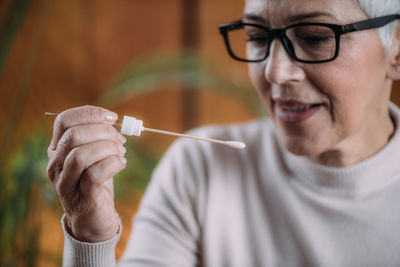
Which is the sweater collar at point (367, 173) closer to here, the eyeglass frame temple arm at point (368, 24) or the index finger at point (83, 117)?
the eyeglass frame temple arm at point (368, 24)

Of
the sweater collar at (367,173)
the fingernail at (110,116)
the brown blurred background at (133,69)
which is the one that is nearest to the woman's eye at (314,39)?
the sweater collar at (367,173)

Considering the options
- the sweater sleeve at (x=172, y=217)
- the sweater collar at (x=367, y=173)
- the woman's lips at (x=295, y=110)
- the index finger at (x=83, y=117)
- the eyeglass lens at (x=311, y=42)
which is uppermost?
the eyeglass lens at (x=311, y=42)

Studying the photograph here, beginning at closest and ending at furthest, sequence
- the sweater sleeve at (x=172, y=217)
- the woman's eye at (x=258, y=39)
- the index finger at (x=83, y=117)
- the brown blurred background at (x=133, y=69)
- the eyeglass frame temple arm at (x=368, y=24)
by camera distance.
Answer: the index finger at (x=83, y=117) < the eyeglass frame temple arm at (x=368, y=24) < the woman's eye at (x=258, y=39) < the sweater sleeve at (x=172, y=217) < the brown blurred background at (x=133, y=69)

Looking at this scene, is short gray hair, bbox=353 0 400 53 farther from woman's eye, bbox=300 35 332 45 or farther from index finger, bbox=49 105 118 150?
index finger, bbox=49 105 118 150

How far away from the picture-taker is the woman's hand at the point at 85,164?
22.5 inches

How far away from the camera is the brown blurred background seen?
1463mm

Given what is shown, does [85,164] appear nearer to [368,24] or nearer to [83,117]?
[83,117]

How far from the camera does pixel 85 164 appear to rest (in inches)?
22.7

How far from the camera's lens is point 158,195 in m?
1.00

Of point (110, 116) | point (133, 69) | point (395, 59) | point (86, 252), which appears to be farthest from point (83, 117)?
point (133, 69)

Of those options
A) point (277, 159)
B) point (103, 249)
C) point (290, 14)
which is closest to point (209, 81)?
point (277, 159)

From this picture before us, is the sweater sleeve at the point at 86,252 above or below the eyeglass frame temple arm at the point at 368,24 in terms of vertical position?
below

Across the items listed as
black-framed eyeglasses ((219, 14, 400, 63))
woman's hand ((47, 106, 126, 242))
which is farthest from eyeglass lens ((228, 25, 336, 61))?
woman's hand ((47, 106, 126, 242))

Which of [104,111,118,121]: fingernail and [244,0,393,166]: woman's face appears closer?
[104,111,118,121]: fingernail
